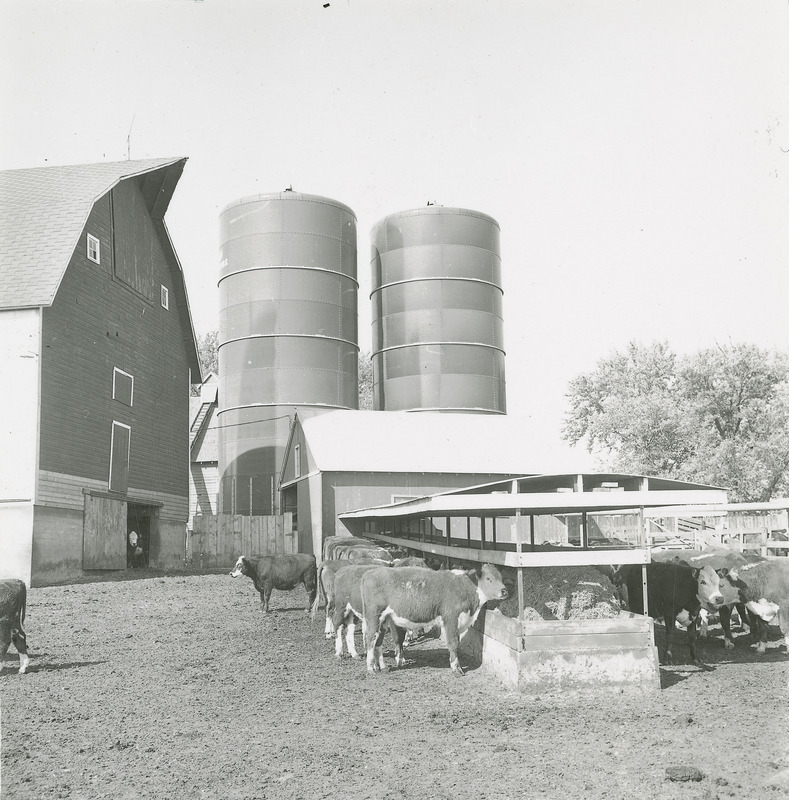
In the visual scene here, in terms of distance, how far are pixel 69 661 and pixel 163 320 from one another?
20.0 m

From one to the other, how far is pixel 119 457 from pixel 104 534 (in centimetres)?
241

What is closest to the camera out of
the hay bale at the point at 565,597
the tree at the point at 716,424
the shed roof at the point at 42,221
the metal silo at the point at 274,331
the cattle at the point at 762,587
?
the hay bale at the point at 565,597

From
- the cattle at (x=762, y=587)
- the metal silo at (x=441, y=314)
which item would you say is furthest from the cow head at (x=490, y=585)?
the metal silo at (x=441, y=314)

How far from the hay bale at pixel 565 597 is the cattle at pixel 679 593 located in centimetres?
119

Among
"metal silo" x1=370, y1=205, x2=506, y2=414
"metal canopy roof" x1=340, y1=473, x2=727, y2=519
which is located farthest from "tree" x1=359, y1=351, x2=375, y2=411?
"metal canopy roof" x1=340, y1=473, x2=727, y2=519

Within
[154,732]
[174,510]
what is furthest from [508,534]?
[154,732]

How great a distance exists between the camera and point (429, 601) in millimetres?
10961

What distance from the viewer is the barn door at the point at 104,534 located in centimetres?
2425

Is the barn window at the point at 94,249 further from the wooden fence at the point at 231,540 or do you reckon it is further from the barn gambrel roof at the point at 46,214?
the wooden fence at the point at 231,540

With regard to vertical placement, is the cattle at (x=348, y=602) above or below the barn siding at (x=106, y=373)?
below

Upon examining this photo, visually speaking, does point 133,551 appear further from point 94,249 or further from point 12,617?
point 12,617

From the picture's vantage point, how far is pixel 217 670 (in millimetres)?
11047

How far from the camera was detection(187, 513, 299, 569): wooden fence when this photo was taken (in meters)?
30.2

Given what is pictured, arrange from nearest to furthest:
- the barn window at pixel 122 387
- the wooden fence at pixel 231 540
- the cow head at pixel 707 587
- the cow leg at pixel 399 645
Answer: the cow head at pixel 707 587
the cow leg at pixel 399 645
the barn window at pixel 122 387
the wooden fence at pixel 231 540
